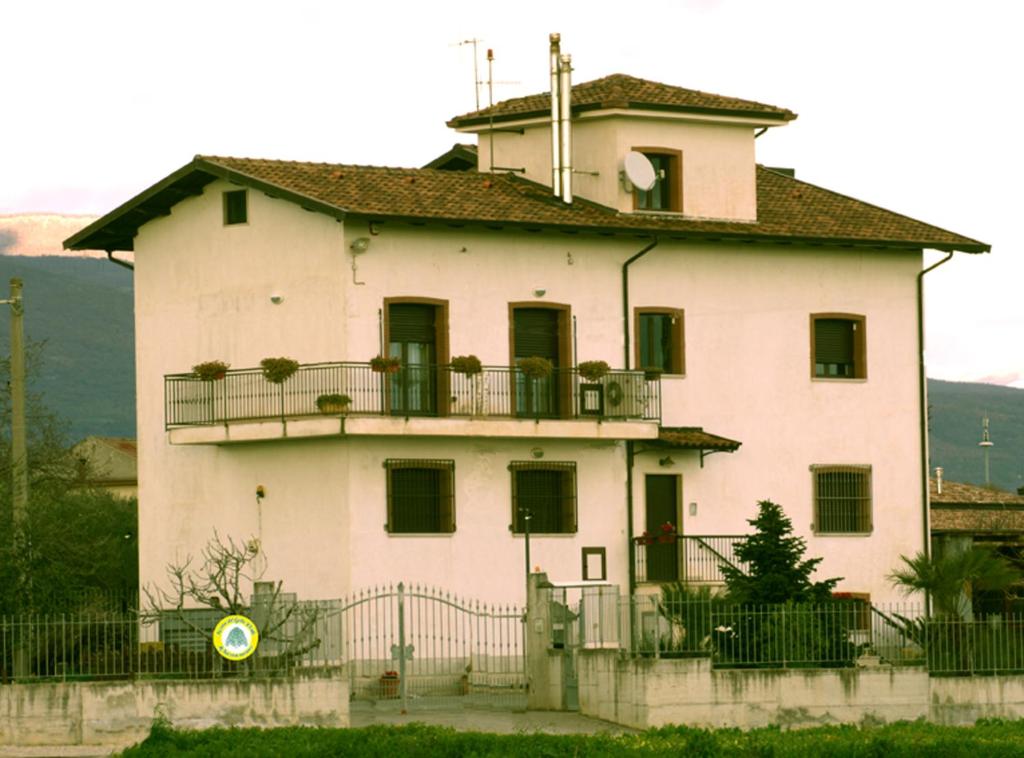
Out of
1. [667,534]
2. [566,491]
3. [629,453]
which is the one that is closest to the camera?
[566,491]

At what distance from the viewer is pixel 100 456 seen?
9812cm

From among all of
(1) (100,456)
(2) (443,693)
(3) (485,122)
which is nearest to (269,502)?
(2) (443,693)

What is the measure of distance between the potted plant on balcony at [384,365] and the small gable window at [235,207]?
433cm

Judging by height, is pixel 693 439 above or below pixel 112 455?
below

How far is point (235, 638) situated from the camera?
1242 inches

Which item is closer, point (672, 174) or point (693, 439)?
point (693, 439)

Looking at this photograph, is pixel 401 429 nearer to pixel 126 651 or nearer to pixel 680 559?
pixel 680 559

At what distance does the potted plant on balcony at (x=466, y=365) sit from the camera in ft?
135

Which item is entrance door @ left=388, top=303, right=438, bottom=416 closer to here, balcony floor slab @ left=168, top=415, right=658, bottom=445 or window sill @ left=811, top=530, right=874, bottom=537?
balcony floor slab @ left=168, top=415, right=658, bottom=445

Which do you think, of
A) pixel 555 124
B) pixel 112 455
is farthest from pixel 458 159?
pixel 112 455

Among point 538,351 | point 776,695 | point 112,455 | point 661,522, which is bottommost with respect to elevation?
point 776,695

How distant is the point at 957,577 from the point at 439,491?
9217 millimetres

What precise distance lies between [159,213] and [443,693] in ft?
37.0

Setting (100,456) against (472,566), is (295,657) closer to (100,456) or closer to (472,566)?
(472,566)
